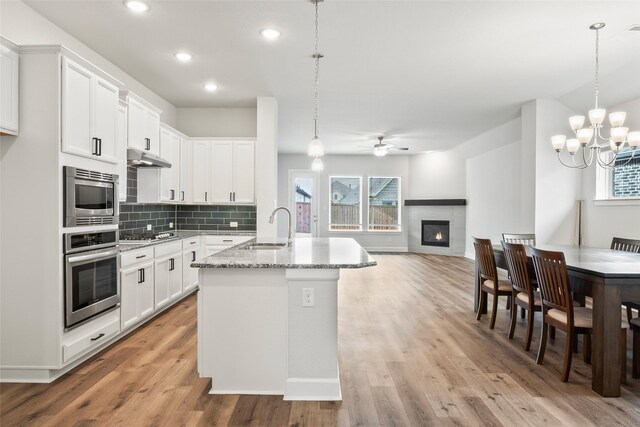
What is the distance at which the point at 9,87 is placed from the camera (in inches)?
101

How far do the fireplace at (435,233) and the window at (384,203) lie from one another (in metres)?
0.81

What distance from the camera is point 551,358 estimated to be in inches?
123

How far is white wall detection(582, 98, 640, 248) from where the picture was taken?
4.92 metres

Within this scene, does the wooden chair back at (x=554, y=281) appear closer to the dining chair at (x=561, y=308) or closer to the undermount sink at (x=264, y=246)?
the dining chair at (x=561, y=308)

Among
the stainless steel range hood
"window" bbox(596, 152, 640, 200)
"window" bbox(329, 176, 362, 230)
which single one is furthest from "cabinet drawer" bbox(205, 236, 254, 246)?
"window" bbox(329, 176, 362, 230)

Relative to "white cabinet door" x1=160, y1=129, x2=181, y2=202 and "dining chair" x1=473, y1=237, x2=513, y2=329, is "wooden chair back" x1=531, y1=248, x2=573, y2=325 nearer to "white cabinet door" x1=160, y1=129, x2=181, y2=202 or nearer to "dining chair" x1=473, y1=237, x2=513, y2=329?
"dining chair" x1=473, y1=237, x2=513, y2=329

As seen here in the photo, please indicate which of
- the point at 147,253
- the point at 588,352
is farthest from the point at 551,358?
the point at 147,253

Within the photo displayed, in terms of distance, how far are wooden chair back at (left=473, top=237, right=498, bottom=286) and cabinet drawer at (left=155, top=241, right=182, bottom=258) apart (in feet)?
11.6

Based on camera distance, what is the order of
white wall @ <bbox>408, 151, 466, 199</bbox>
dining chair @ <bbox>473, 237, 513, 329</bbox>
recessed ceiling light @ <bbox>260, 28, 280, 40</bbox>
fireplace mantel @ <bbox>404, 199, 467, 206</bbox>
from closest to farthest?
recessed ceiling light @ <bbox>260, 28, 280, 40</bbox> → dining chair @ <bbox>473, 237, 513, 329</bbox> → fireplace mantel @ <bbox>404, 199, 467, 206</bbox> → white wall @ <bbox>408, 151, 466, 199</bbox>

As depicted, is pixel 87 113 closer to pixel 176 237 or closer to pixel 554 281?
pixel 176 237

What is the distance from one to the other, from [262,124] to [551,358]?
4361mm

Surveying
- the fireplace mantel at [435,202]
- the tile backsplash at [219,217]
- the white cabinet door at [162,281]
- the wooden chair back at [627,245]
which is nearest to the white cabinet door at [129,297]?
the white cabinet door at [162,281]

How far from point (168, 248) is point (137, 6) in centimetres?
249

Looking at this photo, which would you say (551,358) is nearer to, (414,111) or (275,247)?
(275,247)
